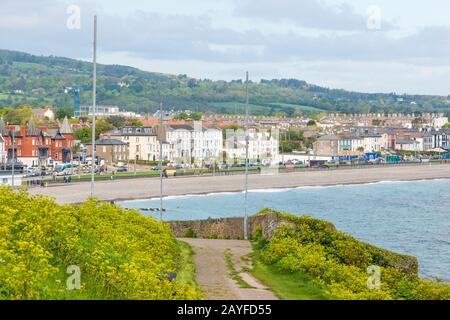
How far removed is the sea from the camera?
5031cm

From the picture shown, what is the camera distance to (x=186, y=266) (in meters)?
25.2

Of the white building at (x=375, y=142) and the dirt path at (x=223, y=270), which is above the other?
the white building at (x=375, y=142)

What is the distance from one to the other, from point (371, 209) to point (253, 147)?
207ft

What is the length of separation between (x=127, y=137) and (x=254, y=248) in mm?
93612

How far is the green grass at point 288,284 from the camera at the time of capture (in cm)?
2116

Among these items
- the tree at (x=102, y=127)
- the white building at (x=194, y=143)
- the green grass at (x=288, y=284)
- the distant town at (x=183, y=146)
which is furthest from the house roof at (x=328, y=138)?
the green grass at (x=288, y=284)

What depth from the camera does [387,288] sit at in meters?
22.4

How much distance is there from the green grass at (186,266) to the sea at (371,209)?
11997 millimetres

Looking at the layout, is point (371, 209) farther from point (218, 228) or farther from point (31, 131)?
point (31, 131)

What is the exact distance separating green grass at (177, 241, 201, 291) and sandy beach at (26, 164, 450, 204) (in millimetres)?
38954

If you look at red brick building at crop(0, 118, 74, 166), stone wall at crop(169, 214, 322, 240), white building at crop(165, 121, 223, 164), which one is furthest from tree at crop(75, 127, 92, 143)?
stone wall at crop(169, 214, 322, 240)

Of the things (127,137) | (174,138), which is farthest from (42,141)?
(174,138)

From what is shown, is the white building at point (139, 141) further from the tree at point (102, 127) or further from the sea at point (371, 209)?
the sea at point (371, 209)

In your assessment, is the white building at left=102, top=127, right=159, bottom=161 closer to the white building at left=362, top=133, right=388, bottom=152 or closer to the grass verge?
the white building at left=362, top=133, right=388, bottom=152
